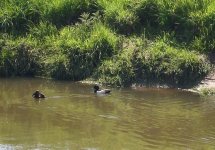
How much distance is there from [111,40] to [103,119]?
14.2 feet

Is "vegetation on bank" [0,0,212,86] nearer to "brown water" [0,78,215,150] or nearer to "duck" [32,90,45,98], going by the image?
"brown water" [0,78,215,150]

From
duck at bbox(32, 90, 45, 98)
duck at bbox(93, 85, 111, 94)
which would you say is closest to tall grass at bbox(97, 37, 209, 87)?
duck at bbox(93, 85, 111, 94)

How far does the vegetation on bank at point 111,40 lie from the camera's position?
48.1 feet

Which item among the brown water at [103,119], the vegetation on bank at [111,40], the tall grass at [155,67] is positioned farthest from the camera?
the vegetation on bank at [111,40]

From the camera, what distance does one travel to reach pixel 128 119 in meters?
11.4

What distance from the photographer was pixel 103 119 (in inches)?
449

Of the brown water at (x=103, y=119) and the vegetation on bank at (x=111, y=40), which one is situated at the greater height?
the vegetation on bank at (x=111, y=40)

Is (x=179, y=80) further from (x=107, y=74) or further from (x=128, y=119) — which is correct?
(x=128, y=119)

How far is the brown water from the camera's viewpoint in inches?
389

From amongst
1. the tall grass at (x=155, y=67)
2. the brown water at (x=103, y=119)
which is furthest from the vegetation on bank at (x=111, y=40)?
the brown water at (x=103, y=119)

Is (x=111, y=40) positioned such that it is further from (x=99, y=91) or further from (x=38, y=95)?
(x=38, y=95)

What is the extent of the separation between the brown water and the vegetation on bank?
731 mm

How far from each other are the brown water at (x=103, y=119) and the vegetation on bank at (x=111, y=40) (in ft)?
2.40

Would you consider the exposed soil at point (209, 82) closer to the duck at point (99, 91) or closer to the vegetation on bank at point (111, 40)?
the vegetation on bank at point (111, 40)
